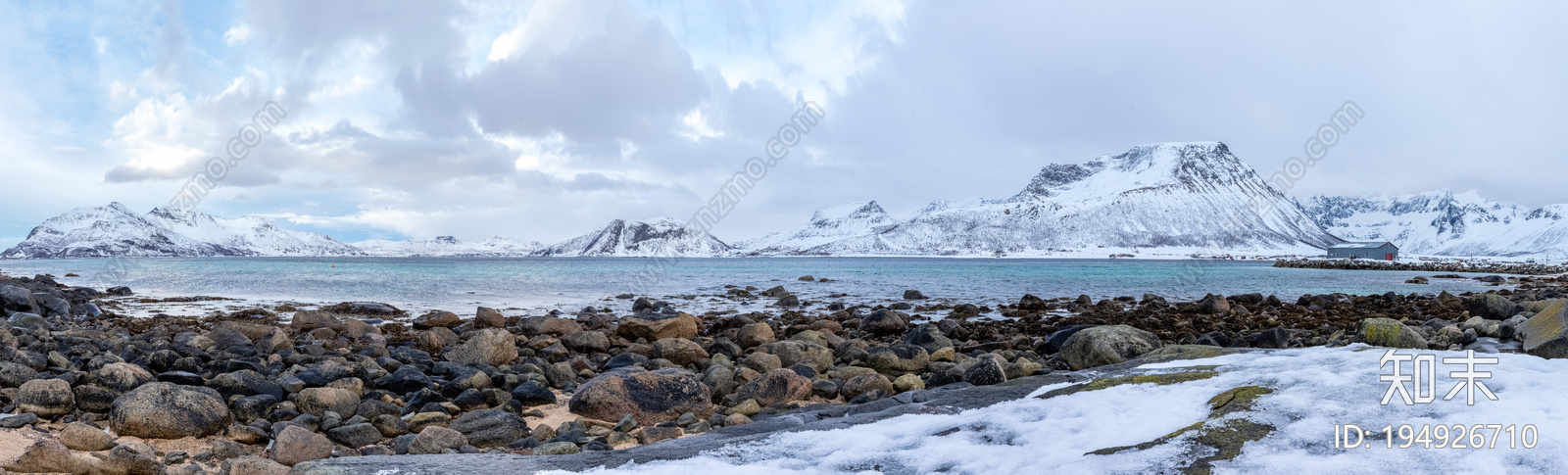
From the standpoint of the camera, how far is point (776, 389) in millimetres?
8742

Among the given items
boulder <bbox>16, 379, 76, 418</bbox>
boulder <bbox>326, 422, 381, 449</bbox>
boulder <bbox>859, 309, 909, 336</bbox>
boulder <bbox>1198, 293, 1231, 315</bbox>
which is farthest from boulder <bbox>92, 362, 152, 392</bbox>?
boulder <bbox>1198, 293, 1231, 315</bbox>

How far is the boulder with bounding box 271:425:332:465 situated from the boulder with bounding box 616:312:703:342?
9642mm

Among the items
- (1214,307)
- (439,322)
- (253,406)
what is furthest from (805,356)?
(1214,307)

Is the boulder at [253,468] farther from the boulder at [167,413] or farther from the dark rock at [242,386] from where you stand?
the dark rock at [242,386]

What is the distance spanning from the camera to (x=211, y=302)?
103 feet

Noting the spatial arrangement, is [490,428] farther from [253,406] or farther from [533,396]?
[253,406]

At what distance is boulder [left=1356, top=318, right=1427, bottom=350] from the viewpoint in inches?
388

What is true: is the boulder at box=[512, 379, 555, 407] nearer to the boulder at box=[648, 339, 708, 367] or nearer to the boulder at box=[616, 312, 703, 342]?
the boulder at box=[648, 339, 708, 367]

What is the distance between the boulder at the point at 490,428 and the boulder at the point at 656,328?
8932mm

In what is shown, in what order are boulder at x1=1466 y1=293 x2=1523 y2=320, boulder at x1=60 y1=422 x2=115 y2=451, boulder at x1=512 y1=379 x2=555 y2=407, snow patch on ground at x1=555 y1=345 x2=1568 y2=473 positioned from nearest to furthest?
snow patch on ground at x1=555 y1=345 x2=1568 y2=473
boulder at x1=60 y1=422 x2=115 y2=451
boulder at x1=512 y1=379 x2=555 y2=407
boulder at x1=1466 y1=293 x2=1523 y2=320

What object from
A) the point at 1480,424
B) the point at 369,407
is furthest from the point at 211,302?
the point at 1480,424

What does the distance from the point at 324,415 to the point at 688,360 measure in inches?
231

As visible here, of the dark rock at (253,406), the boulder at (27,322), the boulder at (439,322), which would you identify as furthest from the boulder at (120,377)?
the boulder at (439,322)

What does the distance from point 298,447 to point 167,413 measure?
73.5 inches
